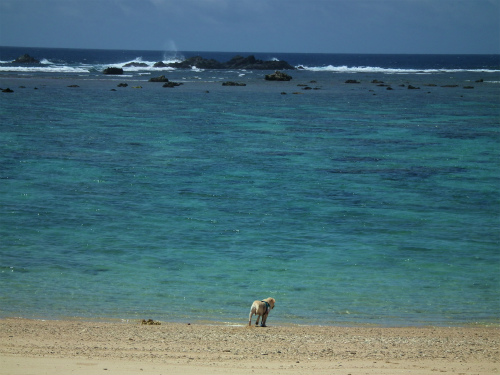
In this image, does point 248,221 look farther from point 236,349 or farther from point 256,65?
point 256,65

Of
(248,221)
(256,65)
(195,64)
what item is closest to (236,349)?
(248,221)

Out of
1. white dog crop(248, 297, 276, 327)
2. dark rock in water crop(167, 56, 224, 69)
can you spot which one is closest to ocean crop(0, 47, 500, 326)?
white dog crop(248, 297, 276, 327)

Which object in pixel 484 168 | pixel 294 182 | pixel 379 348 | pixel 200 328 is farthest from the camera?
pixel 484 168

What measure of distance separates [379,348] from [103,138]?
27.7 metres

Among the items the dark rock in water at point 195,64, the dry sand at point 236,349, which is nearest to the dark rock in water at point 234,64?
the dark rock in water at point 195,64

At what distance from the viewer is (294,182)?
2469 cm

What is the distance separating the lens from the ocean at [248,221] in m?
12.5

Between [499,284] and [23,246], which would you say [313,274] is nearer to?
[499,284]

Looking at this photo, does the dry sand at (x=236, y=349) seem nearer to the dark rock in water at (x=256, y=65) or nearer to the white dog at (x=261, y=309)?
the white dog at (x=261, y=309)

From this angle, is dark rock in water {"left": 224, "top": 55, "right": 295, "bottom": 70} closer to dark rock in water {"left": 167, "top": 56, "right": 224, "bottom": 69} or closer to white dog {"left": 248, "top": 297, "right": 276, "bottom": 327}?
dark rock in water {"left": 167, "top": 56, "right": 224, "bottom": 69}

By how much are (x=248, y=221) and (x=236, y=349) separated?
1000cm

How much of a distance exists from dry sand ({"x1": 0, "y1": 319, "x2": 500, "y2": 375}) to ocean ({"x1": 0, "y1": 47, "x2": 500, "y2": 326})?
97 cm

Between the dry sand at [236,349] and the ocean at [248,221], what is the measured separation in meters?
0.97

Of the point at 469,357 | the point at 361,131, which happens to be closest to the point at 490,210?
the point at 469,357
